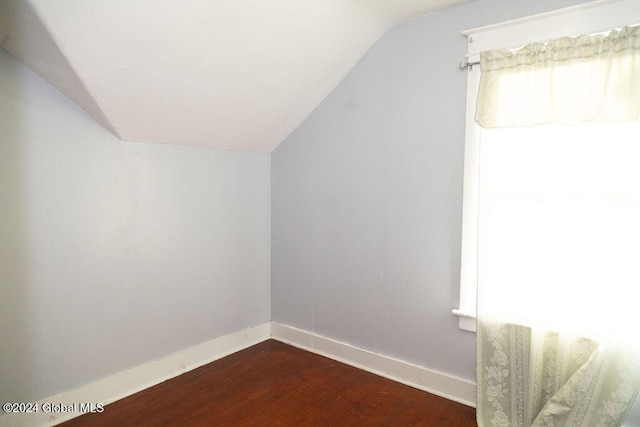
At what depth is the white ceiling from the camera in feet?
5.33

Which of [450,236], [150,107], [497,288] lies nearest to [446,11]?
[450,236]

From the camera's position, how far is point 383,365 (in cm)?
255

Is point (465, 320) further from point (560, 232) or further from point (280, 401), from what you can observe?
point (280, 401)

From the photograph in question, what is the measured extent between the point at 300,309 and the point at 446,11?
7.17 feet

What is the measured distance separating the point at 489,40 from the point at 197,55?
4.91 feet

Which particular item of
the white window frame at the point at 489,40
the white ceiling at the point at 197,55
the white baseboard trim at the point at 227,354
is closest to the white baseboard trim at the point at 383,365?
the white baseboard trim at the point at 227,354

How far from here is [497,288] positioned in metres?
2.00

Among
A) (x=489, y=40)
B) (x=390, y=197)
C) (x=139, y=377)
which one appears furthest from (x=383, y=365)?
(x=489, y=40)

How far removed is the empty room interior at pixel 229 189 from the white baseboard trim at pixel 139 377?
0.03 ft

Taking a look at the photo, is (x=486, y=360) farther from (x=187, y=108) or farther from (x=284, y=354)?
(x=187, y=108)

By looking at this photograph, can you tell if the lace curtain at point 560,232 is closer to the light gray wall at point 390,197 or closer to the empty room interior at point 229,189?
the empty room interior at point 229,189

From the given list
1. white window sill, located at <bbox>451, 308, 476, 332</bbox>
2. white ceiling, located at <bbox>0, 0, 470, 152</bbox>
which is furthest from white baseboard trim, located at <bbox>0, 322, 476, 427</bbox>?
white ceiling, located at <bbox>0, 0, 470, 152</bbox>

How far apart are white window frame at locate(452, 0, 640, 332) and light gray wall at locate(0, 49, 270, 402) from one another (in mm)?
1577

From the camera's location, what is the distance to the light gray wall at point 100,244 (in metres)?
1.87
